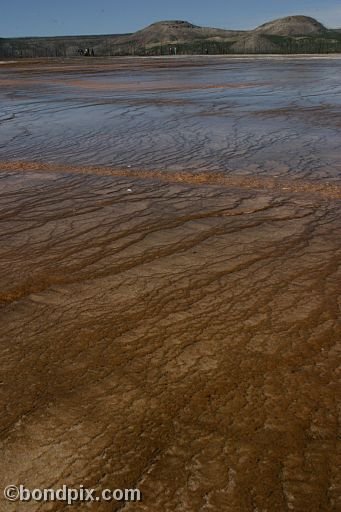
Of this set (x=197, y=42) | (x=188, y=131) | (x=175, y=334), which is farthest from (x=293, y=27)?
(x=175, y=334)

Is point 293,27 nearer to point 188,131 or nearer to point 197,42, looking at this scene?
point 197,42

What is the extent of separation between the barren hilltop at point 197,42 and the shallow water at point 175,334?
6655 centimetres

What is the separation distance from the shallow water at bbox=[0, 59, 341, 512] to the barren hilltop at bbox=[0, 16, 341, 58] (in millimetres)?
66546

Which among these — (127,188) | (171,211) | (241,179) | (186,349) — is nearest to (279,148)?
(241,179)

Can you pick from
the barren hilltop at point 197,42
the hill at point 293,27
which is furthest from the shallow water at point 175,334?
the hill at point 293,27

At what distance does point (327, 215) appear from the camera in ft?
10.3

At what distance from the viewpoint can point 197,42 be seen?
303 ft

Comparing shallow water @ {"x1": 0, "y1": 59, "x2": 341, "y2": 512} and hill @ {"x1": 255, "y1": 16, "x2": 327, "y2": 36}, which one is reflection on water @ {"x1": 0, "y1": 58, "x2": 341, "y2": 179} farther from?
hill @ {"x1": 255, "y1": 16, "x2": 327, "y2": 36}

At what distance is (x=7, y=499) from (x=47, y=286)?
1199mm

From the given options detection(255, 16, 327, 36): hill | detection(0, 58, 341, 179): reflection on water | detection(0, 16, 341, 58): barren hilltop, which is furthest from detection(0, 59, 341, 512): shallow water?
detection(255, 16, 327, 36): hill

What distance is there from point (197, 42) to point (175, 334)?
98.9 metres

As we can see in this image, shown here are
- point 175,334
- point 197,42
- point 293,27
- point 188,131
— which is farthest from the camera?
point 293,27

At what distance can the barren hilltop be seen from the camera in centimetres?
7594

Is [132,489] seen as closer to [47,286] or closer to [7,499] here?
[7,499]
